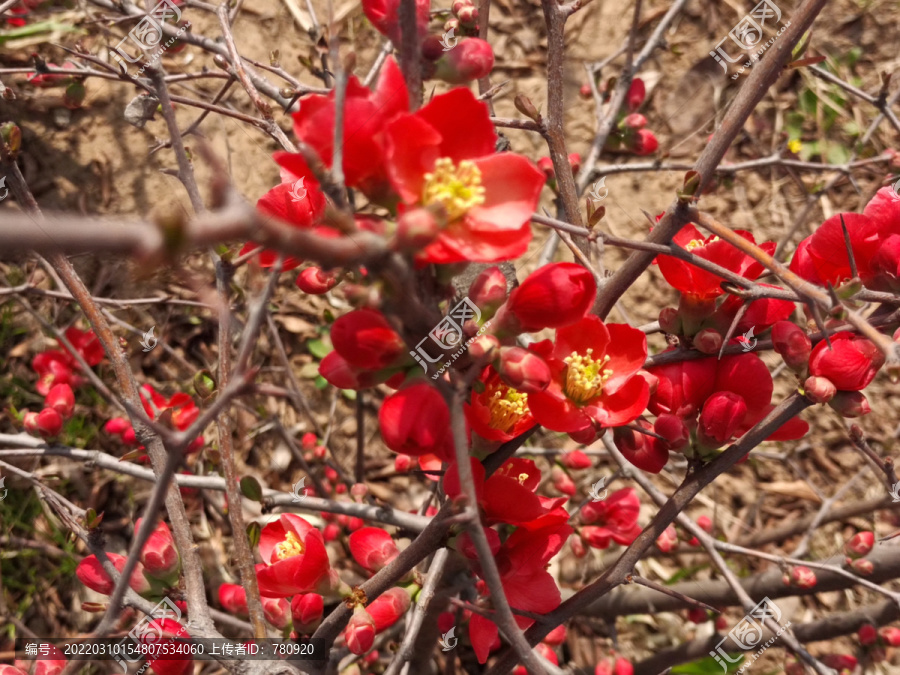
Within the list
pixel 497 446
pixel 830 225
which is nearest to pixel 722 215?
pixel 830 225

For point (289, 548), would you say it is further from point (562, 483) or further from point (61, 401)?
point (562, 483)

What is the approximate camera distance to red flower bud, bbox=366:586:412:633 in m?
1.23

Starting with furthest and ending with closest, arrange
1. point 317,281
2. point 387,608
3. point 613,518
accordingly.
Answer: point 613,518 < point 387,608 < point 317,281

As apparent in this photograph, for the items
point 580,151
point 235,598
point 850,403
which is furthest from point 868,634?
point 580,151

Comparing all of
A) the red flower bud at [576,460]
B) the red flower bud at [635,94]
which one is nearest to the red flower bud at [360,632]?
the red flower bud at [576,460]

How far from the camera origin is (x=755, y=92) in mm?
1003

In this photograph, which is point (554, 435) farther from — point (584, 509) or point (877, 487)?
point (877, 487)

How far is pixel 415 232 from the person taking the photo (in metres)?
0.61

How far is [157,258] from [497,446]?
0.74 m

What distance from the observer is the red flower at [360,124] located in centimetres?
69

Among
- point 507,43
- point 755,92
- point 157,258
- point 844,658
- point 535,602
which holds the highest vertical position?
point 507,43

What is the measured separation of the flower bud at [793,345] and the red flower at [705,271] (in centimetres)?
13

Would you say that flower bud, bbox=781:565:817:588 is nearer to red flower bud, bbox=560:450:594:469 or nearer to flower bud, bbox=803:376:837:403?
red flower bud, bbox=560:450:594:469

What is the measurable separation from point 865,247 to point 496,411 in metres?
0.67
